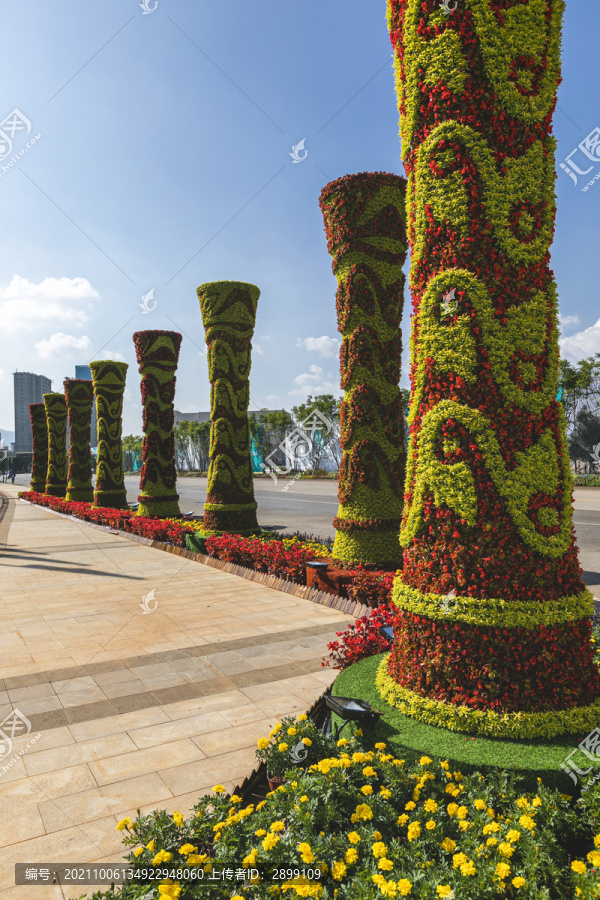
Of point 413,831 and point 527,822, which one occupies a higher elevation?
point 527,822

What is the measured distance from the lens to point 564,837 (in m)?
2.86

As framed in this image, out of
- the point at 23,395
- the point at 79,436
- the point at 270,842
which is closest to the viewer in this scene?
the point at 270,842

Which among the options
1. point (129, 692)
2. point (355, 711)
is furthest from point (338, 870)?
point (129, 692)

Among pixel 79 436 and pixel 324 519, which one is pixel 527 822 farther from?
pixel 79 436

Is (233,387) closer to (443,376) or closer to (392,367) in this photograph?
(392,367)

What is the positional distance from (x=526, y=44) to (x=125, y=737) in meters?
5.83

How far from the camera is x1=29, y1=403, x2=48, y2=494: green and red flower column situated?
34.4m

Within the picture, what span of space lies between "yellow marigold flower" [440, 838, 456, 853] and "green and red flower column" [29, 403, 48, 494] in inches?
1376

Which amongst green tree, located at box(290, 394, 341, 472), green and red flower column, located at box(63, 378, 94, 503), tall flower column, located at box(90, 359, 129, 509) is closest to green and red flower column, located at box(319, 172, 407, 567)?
tall flower column, located at box(90, 359, 129, 509)

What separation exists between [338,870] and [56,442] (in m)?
31.0

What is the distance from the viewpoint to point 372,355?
28.5 ft

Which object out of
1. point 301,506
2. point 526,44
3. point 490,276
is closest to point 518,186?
point 490,276

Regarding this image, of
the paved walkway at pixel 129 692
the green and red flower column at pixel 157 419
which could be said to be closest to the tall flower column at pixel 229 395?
the paved walkway at pixel 129 692

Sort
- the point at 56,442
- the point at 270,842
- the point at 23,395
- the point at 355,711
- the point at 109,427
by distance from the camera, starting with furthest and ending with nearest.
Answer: the point at 23,395
the point at 56,442
the point at 109,427
the point at 355,711
the point at 270,842
